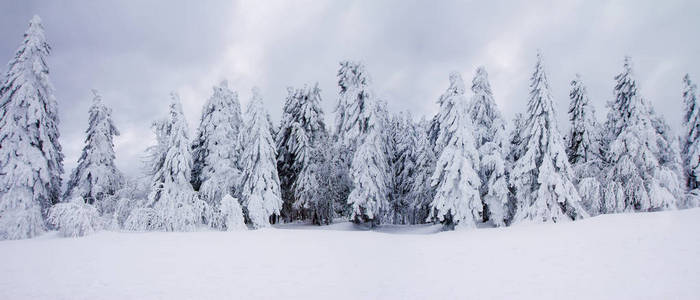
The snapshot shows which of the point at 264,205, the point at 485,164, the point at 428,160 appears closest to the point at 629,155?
A: the point at 485,164

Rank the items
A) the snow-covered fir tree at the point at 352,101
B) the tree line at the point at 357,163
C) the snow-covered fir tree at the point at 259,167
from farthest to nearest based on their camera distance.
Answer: the snow-covered fir tree at the point at 352,101 → the snow-covered fir tree at the point at 259,167 → the tree line at the point at 357,163

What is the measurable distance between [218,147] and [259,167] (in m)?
3.44

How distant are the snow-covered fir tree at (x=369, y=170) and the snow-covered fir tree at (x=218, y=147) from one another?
949cm

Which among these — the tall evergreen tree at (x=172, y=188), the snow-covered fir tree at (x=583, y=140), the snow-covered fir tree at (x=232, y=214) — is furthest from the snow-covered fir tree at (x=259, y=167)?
the snow-covered fir tree at (x=583, y=140)

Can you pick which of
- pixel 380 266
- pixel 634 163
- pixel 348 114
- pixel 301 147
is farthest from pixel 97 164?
pixel 634 163

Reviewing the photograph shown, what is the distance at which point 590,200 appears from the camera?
79.5ft

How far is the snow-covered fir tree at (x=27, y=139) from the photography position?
2032 centimetres

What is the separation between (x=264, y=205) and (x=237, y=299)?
62.7ft

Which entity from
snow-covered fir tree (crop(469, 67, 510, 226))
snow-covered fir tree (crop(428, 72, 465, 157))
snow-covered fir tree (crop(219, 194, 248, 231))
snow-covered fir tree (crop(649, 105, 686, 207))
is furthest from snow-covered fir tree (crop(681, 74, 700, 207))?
snow-covered fir tree (crop(219, 194, 248, 231))

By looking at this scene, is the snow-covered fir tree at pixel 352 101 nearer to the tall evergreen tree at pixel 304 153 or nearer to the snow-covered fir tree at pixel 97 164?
the tall evergreen tree at pixel 304 153

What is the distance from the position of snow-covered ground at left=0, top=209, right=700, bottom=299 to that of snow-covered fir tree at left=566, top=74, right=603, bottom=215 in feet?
31.0

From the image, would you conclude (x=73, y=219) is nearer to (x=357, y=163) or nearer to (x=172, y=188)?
(x=172, y=188)

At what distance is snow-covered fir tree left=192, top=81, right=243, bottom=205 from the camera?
26.7 meters

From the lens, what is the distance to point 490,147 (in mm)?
25188
